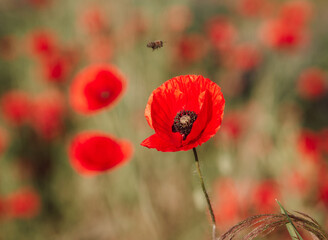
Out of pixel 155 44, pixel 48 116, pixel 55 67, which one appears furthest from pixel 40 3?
pixel 155 44

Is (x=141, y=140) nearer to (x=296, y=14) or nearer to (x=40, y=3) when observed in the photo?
(x=296, y=14)

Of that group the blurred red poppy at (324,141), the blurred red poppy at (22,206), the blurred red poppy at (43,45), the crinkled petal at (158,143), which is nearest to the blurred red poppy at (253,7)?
the blurred red poppy at (324,141)

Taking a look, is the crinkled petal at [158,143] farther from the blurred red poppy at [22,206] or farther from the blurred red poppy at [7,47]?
the blurred red poppy at [7,47]

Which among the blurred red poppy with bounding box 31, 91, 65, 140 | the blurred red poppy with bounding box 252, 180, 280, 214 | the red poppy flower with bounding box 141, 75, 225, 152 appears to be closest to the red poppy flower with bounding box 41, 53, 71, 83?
the blurred red poppy with bounding box 31, 91, 65, 140

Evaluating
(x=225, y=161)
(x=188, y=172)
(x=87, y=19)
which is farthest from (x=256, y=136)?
(x=87, y=19)

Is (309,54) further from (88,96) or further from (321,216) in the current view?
(88,96)

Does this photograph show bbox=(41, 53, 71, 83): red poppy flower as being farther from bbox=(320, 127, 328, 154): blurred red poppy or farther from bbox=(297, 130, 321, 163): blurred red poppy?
bbox=(320, 127, 328, 154): blurred red poppy
